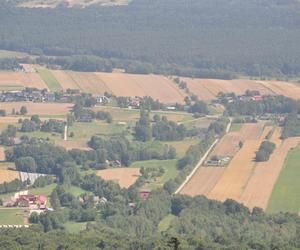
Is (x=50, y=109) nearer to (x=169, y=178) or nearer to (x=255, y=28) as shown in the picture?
(x=169, y=178)

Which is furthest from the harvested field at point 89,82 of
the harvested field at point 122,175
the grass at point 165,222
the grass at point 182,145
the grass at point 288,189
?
the grass at point 165,222

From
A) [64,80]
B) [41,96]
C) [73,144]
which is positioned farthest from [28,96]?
[73,144]

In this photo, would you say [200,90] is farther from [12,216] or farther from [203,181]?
[12,216]

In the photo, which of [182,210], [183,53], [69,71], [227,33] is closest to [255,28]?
[227,33]

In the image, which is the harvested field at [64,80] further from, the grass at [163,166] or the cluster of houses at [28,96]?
the grass at [163,166]

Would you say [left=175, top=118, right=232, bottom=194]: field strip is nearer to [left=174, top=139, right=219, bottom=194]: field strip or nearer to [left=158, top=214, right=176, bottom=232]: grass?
A: [left=174, top=139, right=219, bottom=194]: field strip

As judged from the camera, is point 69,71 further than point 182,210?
Yes
